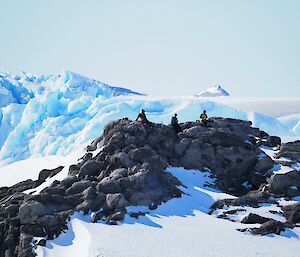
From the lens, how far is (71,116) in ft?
252

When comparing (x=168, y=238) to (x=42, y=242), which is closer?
(x=168, y=238)

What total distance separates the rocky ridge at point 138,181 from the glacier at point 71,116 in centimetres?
3375

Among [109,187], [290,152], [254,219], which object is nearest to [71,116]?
[290,152]

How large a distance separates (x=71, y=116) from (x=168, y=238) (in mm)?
58018

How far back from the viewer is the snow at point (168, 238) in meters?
19.7

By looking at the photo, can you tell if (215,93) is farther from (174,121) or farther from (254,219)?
(254,219)

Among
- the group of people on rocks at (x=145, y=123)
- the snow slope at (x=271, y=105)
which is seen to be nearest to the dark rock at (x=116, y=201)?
the group of people on rocks at (x=145, y=123)

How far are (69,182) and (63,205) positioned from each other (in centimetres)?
258

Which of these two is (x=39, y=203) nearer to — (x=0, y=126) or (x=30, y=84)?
(x=0, y=126)

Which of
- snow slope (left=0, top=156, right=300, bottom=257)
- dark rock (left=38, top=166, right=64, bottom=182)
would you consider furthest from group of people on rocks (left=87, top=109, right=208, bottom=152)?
snow slope (left=0, top=156, right=300, bottom=257)

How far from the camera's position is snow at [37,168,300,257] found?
64.5ft

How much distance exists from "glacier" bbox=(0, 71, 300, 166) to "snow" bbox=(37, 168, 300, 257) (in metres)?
42.6

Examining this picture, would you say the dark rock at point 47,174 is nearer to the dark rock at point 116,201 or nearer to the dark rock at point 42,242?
the dark rock at point 116,201

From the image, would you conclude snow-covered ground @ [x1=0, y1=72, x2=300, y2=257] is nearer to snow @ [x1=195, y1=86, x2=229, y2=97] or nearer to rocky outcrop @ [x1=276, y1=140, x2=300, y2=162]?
rocky outcrop @ [x1=276, y1=140, x2=300, y2=162]
